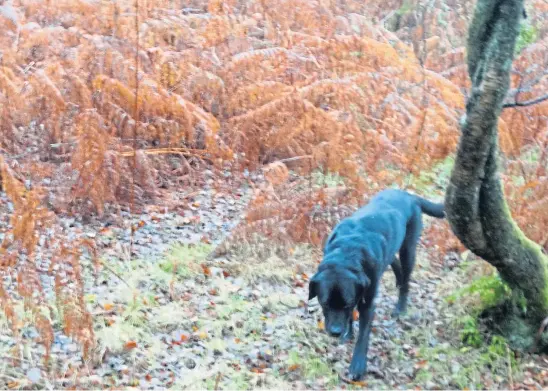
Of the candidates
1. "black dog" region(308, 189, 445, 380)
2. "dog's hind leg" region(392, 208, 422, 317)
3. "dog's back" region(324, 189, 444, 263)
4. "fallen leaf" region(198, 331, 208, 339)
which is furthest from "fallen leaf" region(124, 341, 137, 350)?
"dog's hind leg" region(392, 208, 422, 317)

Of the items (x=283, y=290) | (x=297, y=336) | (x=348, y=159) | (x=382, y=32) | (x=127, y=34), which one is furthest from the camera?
(x=382, y=32)

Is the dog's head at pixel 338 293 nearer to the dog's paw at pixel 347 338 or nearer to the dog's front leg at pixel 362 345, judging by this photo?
the dog's front leg at pixel 362 345

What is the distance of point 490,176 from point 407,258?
45.5 inches

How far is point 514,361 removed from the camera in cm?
391

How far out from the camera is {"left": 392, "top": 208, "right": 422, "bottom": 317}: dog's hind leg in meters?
4.54

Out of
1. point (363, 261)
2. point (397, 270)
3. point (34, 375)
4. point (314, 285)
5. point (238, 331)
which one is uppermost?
point (363, 261)

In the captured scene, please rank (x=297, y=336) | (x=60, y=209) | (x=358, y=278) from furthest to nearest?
(x=60, y=209) < (x=297, y=336) < (x=358, y=278)

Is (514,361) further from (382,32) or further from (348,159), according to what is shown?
(382,32)

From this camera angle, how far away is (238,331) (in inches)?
167

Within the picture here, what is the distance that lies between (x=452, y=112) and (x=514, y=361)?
334cm

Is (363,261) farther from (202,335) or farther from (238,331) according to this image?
(202,335)

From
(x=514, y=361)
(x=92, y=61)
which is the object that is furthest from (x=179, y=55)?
(x=514, y=361)

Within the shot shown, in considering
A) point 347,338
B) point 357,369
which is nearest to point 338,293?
point 357,369

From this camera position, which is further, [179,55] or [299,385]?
[179,55]
